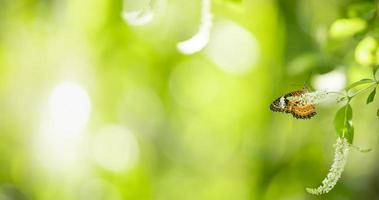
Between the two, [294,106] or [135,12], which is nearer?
[294,106]

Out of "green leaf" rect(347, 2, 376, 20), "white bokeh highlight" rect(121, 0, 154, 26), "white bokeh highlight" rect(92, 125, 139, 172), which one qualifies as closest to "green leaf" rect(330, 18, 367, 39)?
"green leaf" rect(347, 2, 376, 20)

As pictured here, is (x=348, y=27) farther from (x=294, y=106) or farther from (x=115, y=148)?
(x=115, y=148)

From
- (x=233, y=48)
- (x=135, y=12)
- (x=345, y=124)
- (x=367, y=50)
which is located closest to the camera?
(x=345, y=124)

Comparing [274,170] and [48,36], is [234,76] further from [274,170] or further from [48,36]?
[48,36]

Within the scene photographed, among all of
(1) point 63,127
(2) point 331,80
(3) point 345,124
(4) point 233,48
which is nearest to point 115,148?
(1) point 63,127

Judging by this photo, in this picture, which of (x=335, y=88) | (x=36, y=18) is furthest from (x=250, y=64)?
(x=36, y=18)

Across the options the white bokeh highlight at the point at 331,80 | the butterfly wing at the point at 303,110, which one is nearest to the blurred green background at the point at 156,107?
the white bokeh highlight at the point at 331,80

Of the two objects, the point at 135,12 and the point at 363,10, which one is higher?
the point at 135,12

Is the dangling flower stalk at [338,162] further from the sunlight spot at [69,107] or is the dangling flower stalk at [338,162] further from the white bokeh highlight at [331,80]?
the sunlight spot at [69,107]
